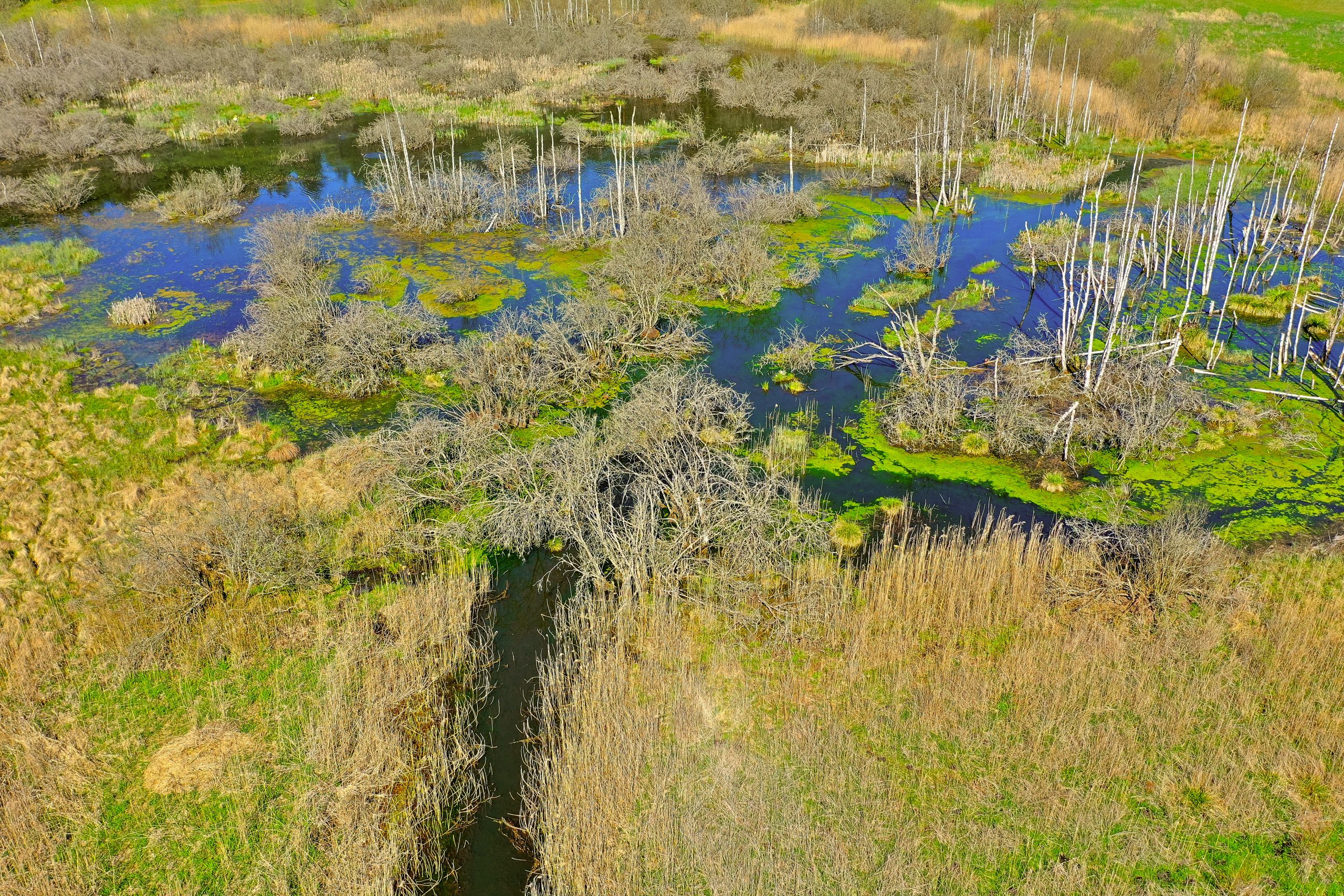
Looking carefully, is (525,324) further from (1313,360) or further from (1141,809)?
(1313,360)

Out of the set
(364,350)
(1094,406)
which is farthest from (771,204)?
(364,350)

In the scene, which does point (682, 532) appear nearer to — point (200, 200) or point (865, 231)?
point (865, 231)

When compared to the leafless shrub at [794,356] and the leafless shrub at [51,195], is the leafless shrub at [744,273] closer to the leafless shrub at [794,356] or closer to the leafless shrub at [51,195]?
the leafless shrub at [794,356]

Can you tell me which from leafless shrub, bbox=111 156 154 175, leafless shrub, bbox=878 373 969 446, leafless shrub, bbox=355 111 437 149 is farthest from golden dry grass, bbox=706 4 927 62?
leafless shrub, bbox=111 156 154 175

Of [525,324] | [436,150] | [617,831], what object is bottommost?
[617,831]

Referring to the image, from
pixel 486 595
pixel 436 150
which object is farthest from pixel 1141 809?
pixel 436 150

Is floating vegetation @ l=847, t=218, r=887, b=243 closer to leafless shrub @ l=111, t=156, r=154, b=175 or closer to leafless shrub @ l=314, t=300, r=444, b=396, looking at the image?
leafless shrub @ l=314, t=300, r=444, b=396
